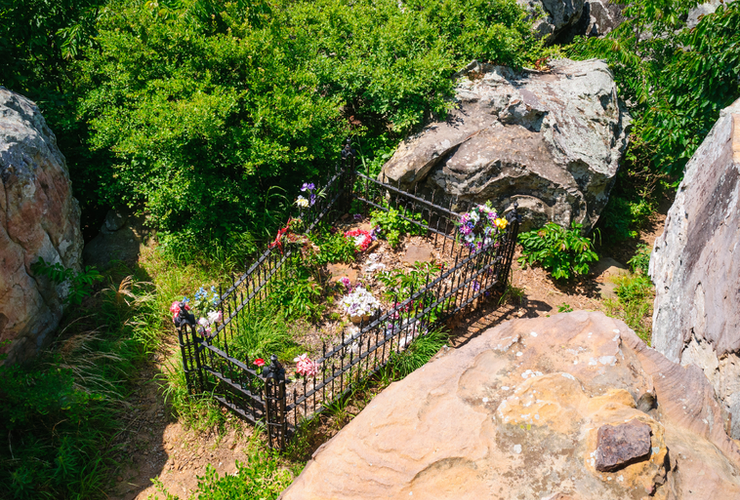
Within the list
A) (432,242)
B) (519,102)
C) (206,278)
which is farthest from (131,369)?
(519,102)

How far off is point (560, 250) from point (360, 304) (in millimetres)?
2717

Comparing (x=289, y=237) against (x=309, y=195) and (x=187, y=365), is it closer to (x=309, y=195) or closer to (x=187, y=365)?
(x=309, y=195)

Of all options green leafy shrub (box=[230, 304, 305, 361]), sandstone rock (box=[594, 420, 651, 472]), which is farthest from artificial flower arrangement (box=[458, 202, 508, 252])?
sandstone rock (box=[594, 420, 651, 472])

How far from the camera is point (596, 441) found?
2953 mm

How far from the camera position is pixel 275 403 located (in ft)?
14.1

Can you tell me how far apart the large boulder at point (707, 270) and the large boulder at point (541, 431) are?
2.10ft

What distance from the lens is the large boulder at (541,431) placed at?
2.87 meters

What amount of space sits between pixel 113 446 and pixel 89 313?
68.2 inches

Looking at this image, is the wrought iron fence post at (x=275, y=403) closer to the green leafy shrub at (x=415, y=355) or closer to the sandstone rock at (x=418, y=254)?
the green leafy shrub at (x=415, y=355)

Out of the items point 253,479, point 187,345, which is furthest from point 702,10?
point 253,479

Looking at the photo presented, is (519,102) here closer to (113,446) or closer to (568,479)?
(568,479)

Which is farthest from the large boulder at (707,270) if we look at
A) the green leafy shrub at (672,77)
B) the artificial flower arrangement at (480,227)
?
the artificial flower arrangement at (480,227)

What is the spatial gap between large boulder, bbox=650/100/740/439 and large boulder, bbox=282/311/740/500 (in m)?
0.64

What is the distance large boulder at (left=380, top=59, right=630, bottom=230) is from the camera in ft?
21.4
